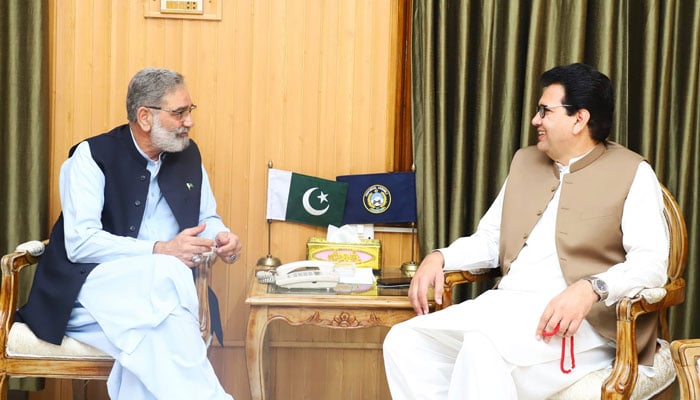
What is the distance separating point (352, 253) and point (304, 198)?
1.23ft

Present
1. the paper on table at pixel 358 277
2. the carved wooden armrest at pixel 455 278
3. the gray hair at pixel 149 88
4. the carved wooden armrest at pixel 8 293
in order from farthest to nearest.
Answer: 1. the paper on table at pixel 358 277
2. the gray hair at pixel 149 88
3. the carved wooden armrest at pixel 455 278
4. the carved wooden armrest at pixel 8 293

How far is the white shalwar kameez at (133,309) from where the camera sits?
2.78 meters

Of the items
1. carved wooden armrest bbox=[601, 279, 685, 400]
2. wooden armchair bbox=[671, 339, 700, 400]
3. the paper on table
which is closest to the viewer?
wooden armchair bbox=[671, 339, 700, 400]

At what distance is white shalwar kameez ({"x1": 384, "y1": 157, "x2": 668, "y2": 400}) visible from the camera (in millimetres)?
2600

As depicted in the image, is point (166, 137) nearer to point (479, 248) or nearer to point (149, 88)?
point (149, 88)

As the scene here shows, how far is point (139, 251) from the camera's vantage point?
300 centimetres

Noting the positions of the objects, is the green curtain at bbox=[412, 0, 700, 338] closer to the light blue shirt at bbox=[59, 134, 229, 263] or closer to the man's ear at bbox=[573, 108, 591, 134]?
the man's ear at bbox=[573, 108, 591, 134]

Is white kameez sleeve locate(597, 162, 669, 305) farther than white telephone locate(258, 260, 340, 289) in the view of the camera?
No

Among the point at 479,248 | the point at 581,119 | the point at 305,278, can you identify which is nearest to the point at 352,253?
the point at 305,278

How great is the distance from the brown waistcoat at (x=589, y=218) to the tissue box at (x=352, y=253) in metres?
0.71

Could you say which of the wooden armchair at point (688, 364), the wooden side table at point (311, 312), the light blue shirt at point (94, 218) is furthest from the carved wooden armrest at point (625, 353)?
the light blue shirt at point (94, 218)

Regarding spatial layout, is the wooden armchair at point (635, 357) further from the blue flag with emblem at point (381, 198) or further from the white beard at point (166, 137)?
the white beard at point (166, 137)

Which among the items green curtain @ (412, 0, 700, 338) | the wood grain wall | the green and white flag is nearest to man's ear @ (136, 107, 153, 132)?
the wood grain wall

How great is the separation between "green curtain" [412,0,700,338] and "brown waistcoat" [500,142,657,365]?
67 cm
